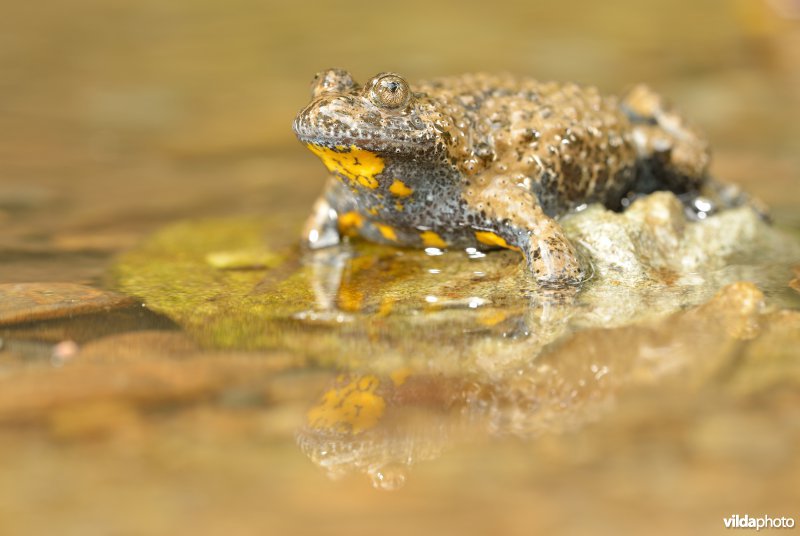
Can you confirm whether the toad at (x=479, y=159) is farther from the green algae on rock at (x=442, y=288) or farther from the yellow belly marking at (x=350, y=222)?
the green algae on rock at (x=442, y=288)

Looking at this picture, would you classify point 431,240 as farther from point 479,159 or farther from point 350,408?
point 350,408

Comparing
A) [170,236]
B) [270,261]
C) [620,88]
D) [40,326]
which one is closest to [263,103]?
[620,88]

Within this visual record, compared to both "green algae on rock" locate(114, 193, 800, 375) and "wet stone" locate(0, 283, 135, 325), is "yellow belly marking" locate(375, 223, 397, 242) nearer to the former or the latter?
"green algae on rock" locate(114, 193, 800, 375)

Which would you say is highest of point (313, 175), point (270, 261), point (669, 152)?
point (313, 175)

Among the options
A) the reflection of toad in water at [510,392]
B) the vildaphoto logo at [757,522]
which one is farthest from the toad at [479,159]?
the vildaphoto logo at [757,522]

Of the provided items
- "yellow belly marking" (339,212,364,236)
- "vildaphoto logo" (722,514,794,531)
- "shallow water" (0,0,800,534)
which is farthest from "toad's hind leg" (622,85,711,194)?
"vildaphoto logo" (722,514,794,531)

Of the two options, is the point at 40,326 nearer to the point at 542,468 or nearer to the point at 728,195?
the point at 542,468

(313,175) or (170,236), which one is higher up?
(313,175)
